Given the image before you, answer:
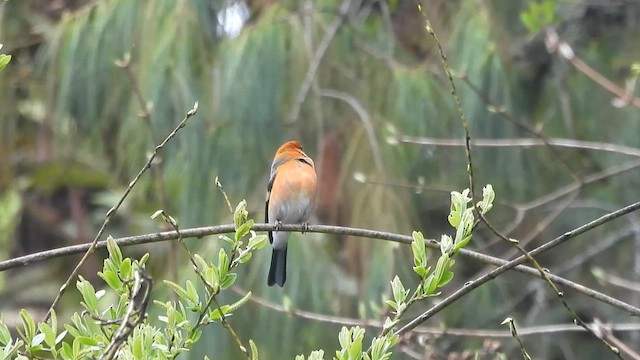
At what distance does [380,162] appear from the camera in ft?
10.0

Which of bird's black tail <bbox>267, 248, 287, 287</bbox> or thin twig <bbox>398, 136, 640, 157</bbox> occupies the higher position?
thin twig <bbox>398, 136, 640, 157</bbox>

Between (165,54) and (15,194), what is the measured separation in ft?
8.19

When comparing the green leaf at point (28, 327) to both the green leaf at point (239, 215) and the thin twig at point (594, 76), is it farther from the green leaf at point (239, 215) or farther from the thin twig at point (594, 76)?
the thin twig at point (594, 76)

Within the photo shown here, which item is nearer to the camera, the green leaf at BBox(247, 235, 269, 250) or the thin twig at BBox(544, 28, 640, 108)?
the green leaf at BBox(247, 235, 269, 250)

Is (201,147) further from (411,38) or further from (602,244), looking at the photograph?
(602,244)

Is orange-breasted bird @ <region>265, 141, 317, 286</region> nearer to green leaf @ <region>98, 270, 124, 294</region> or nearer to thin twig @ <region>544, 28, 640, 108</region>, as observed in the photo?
thin twig @ <region>544, 28, 640, 108</region>

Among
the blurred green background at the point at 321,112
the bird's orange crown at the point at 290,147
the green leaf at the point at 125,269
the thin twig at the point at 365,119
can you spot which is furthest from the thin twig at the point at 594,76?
the green leaf at the point at 125,269

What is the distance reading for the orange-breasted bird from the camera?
9.70 ft

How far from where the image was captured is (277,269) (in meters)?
2.96

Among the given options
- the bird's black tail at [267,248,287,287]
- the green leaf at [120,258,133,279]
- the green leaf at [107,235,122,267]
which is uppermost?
the green leaf at [107,235,122,267]

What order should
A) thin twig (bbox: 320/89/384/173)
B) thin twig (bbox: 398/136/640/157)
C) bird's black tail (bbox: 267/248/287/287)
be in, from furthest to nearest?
thin twig (bbox: 320/89/384/173) → bird's black tail (bbox: 267/248/287/287) → thin twig (bbox: 398/136/640/157)

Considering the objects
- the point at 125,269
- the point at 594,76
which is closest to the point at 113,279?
the point at 125,269

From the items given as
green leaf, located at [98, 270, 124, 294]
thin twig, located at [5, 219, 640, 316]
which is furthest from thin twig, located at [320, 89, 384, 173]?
green leaf, located at [98, 270, 124, 294]

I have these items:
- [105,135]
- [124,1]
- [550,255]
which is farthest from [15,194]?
[550,255]
